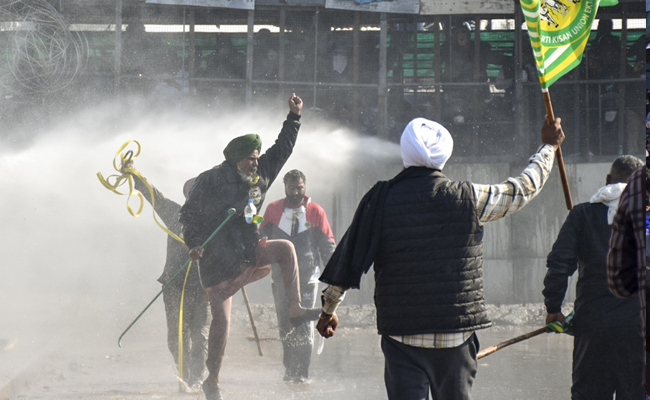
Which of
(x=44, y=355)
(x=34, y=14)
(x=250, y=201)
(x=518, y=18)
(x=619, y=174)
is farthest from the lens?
(x=518, y=18)

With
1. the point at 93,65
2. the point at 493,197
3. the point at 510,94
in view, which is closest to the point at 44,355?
the point at 93,65

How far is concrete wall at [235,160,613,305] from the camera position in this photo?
9656mm

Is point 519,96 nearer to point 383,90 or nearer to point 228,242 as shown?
point 383,90

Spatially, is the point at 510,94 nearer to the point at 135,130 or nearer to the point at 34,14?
the point at 135,130

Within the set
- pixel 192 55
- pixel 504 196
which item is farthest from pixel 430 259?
pixel 192 55

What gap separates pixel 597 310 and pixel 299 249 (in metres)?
3.19

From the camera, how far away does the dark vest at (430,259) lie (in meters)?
2.87

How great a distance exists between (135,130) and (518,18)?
5.73 meters

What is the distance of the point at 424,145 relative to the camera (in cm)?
296

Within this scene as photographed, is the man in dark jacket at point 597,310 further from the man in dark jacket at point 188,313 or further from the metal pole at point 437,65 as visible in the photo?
the metal pole at point 437,65

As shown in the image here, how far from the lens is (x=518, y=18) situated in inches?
398

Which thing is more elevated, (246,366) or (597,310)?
(597,310)

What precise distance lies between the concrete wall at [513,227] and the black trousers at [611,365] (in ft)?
20.2

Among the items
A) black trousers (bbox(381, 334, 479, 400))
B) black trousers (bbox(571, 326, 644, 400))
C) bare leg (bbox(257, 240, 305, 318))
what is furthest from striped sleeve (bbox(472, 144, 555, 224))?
bare leg (bbox(257, 240, 305, 318))
